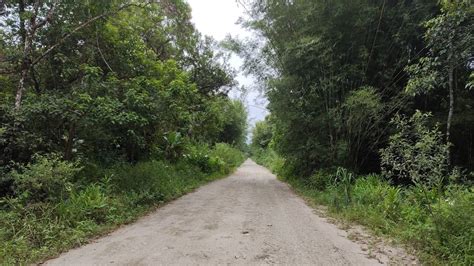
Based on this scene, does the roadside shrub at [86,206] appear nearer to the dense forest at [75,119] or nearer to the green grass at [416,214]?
the dense forest at [75,119]

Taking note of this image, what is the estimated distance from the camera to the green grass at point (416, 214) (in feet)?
Answer: 13.7

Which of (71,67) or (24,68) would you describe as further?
(71,67)

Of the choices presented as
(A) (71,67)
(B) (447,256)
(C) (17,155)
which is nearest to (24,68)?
(A) (71,67)

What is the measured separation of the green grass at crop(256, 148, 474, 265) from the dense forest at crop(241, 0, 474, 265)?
0.04 meters

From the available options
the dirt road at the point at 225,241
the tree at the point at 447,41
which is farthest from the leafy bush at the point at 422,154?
the tree at the point at 447,41

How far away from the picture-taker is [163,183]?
9.66 metres

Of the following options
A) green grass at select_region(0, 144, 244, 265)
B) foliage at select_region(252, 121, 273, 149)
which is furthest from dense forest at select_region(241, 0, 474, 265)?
foliage at select_region(252, 121, 273, 149)

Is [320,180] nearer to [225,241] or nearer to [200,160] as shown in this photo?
[225,241]

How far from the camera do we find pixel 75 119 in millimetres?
6770

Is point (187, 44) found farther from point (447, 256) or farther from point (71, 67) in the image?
point (447, 256)

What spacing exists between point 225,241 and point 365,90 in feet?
20.3

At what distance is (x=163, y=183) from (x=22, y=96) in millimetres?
4303

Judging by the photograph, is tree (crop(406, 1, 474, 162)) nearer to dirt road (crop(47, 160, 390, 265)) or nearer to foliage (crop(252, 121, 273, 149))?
dirt road (crop(47, 160, 390, 265))

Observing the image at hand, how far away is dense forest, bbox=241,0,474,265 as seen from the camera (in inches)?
261
